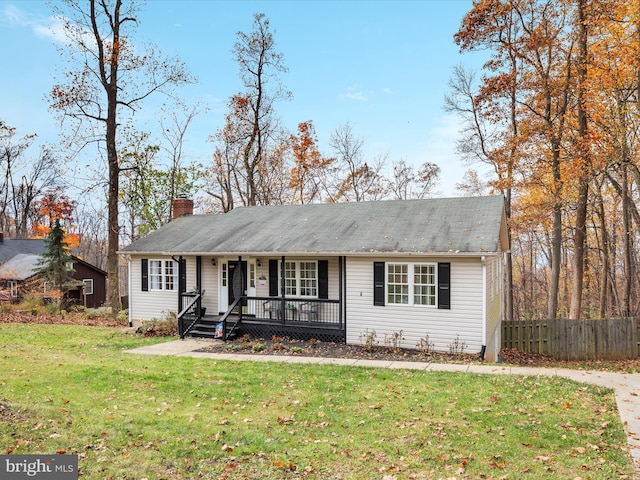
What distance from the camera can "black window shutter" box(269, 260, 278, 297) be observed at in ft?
50.5

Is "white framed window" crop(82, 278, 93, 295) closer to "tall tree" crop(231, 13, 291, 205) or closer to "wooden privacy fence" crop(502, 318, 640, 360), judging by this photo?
"tall tree" crop(231, 13, 291, 205)

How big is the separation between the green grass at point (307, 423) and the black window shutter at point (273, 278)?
554cm

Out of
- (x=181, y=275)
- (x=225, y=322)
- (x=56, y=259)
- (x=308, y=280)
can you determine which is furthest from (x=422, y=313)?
(x=56, y=259)

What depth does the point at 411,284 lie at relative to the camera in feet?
42.2

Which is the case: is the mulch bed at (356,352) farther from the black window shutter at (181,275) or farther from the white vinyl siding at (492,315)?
the black window shutter at (181,275)

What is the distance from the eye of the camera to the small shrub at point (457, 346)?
478 inches

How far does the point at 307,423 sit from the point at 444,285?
7.02 meters

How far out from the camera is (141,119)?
22.4 metres

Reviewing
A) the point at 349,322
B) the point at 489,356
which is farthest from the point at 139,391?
the point at 489,356

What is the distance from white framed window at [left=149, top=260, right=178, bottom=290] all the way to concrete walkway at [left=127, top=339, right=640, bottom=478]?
12.9 ft

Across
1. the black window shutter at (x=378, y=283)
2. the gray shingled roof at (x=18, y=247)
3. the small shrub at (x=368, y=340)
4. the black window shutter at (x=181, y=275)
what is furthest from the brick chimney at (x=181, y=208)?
the gray shingled roof at (x=18, y=247)

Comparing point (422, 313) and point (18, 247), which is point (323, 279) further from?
point (18, 247)

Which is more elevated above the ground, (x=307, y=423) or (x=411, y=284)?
(x=411, y=284)

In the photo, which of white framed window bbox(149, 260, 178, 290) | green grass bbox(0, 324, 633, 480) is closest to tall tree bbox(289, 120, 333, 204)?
white framed window bbox(149, 260, 178, 290)
